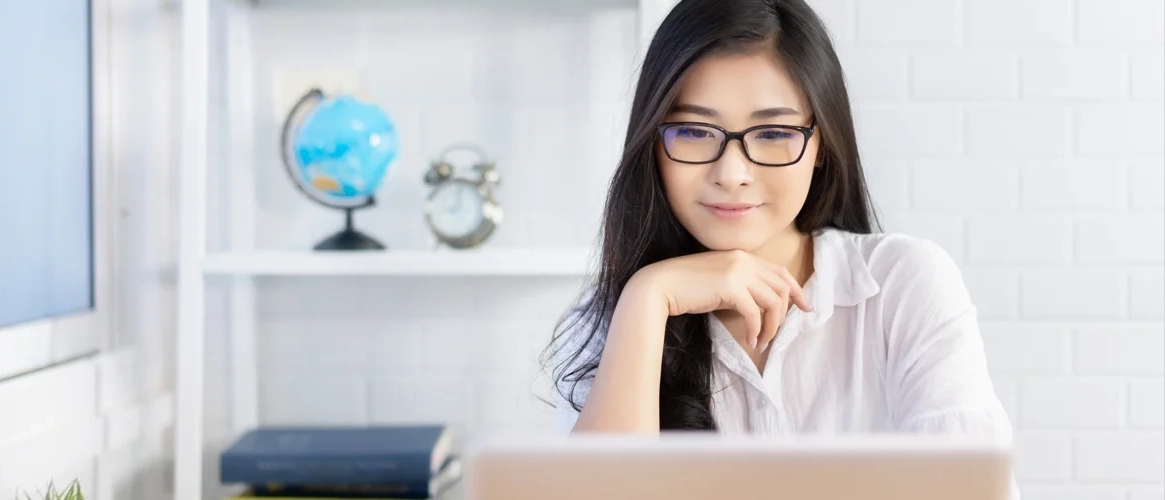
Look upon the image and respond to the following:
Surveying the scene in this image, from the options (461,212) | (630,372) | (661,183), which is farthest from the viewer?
(461,212)

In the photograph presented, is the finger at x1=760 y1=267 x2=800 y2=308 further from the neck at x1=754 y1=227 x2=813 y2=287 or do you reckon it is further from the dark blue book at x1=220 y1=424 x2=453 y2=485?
the dark blue book at x1=220 y1=424 x2=453 y2=485

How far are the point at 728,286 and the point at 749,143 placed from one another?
0.61 ft

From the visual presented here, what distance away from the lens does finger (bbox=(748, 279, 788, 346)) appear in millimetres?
1209

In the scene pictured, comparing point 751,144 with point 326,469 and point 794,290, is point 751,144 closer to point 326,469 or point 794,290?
point 794,290

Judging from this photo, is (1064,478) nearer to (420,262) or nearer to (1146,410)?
(1146,410)

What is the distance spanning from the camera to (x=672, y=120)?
1238 mm

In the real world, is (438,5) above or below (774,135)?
above

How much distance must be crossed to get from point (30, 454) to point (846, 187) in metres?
1.20

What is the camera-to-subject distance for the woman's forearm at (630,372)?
1077 millimetres

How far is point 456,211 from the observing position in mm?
1751

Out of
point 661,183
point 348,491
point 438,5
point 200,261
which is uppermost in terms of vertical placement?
point 438,5

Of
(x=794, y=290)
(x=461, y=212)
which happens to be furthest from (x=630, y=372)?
(x=461, y=212)

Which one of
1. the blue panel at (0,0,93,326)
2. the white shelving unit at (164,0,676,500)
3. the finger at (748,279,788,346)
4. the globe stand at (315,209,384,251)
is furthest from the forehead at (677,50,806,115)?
the blue panel at (0,0,93,326)

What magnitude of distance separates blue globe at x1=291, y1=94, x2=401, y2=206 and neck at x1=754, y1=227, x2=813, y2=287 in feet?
2.29
